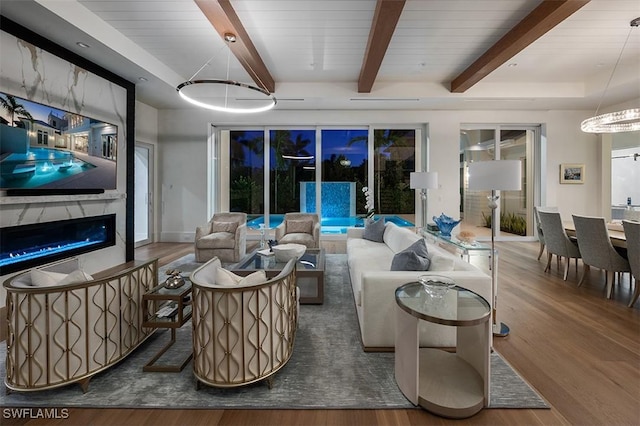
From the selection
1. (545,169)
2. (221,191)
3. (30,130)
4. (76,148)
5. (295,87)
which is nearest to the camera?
(30,130)

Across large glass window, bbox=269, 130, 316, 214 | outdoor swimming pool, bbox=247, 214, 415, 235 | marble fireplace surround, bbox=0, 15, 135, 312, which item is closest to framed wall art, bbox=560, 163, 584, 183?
outdoor swimming pool, bbox=247, 214, 415, 235

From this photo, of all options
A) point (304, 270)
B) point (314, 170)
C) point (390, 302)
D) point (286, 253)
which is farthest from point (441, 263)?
point (314, 170)

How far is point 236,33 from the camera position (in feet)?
10.7

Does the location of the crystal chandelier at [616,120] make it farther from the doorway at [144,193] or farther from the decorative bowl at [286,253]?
the doorway at [144,193]

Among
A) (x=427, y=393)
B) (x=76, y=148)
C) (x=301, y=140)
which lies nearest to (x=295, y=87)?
(x=301, y=140)

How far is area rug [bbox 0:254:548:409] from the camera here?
5.46 ft

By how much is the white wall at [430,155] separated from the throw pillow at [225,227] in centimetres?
168

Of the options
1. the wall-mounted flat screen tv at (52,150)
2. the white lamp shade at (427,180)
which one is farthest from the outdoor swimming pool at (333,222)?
the wall-mounted flat screen tv at (52,150)

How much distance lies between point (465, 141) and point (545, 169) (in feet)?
6.02

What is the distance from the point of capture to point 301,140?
682 centimetres

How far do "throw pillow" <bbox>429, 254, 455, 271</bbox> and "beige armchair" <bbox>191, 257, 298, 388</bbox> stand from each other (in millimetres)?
1313

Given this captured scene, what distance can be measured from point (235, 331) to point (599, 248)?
4132mm

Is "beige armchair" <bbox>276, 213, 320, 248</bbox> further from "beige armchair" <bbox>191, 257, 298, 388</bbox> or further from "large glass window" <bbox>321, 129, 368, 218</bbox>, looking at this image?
"beige armchair" <bbox>191, 257, 298, 388</bbox>

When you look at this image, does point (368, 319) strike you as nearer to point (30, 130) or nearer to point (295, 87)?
point (30, 130)
